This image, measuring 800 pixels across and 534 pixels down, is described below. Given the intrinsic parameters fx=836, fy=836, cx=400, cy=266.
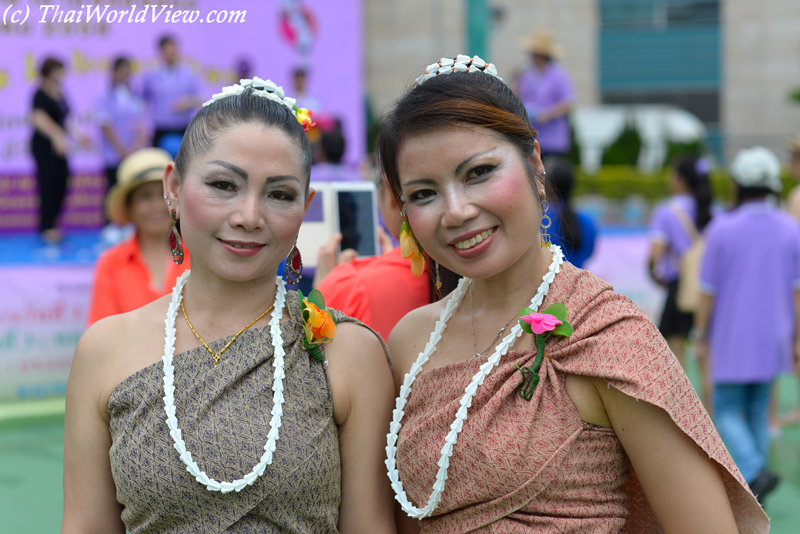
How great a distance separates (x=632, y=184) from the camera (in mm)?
16156

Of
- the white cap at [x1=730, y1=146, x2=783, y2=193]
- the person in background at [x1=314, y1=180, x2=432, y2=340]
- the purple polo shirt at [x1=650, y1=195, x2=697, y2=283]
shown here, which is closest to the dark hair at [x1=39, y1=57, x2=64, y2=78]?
the purple polo shirt at [x1=650, y1=195, x2=697, y2=283]

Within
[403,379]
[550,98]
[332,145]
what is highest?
[550,98]

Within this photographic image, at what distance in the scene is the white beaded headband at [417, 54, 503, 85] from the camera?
2.00 meters

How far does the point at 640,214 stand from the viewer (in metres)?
12.7

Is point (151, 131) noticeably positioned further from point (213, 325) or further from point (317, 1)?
point (213, 325)

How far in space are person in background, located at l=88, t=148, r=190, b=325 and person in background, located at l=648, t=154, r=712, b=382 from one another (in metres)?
3.55

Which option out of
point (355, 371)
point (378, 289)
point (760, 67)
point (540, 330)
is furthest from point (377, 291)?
point (760, 67)

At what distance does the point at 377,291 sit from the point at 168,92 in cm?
773

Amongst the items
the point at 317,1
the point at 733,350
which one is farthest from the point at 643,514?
the point at 317,1

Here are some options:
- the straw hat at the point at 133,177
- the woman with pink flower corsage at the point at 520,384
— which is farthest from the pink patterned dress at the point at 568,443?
the straw hat at the point at 133,177

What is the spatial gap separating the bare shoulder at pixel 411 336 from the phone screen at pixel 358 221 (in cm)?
87

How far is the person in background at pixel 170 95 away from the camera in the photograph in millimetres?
9539

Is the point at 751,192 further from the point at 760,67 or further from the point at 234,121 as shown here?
the point at 760,67

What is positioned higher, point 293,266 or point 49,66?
point 49,66
